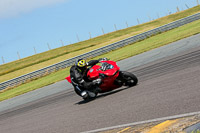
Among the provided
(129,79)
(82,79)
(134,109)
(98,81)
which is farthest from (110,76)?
(134,109)

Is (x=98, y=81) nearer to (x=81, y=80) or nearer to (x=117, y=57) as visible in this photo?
(x=81, y=80)

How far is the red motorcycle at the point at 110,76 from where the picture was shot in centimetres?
1048

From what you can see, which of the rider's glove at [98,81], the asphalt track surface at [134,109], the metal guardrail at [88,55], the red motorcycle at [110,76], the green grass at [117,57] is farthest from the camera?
the metal guardrail at [88,55]

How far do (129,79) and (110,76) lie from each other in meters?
0.63

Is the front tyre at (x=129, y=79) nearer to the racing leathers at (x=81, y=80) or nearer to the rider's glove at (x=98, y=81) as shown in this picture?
the rider's glove at (x=98, y=81)

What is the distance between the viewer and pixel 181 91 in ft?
24.8

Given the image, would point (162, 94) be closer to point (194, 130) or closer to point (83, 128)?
point (83, 128)

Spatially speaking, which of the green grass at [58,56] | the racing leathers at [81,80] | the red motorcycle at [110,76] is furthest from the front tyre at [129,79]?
the green grass at [58,56]

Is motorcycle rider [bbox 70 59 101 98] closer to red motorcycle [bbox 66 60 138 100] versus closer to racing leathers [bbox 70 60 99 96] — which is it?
racing leathers [bbox 70 60 99 96]

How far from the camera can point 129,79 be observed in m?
10.7

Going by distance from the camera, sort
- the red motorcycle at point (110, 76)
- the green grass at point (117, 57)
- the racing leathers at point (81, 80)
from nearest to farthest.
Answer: the red motorcycle at point (110, 76), the racing leathers at point (81, 80), the green grass at point (117, 57)

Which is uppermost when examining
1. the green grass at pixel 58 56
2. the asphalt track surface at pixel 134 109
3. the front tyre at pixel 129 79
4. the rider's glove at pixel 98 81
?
the green grass at pixel 58 56

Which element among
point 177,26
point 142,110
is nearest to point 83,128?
point 142,110

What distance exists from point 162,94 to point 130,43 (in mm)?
25281
